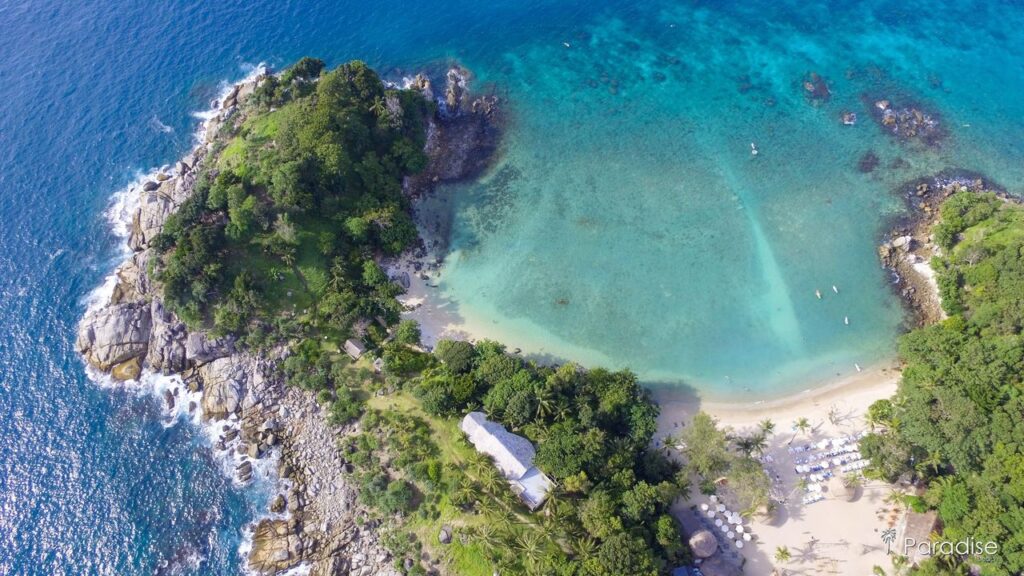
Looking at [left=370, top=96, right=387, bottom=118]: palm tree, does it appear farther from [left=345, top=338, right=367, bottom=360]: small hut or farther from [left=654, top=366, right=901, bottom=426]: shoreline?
[left=654, top=366, right=901, bottom=426]: shoreline

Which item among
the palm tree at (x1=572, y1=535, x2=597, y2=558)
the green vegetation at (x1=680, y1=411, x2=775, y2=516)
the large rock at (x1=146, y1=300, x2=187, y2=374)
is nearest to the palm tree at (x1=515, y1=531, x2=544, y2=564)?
the palm tree at (x1=572, y1=535, x2=597, y2=558)

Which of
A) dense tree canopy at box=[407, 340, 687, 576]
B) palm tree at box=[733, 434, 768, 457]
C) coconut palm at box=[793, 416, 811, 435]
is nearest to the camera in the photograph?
dense tree canopy at box=[407, 340, 687, 576]

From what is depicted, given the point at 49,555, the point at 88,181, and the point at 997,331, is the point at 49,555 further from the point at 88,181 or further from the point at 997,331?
the point at 997,331

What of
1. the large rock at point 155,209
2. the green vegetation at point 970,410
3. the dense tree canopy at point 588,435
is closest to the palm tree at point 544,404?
the dense tree canopy at point 588,435

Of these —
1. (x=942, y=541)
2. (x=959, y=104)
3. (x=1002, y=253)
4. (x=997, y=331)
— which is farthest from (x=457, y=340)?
(x=959, y=104)

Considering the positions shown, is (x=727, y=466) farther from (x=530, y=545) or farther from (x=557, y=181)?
(x=557, y=181)

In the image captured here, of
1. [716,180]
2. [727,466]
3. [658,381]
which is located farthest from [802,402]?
[716,180]
